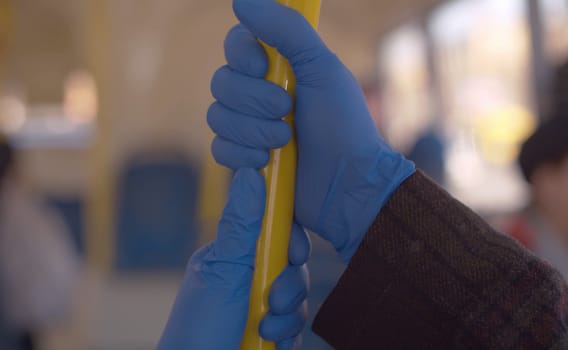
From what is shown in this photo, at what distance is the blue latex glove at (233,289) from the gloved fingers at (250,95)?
0.06 meters

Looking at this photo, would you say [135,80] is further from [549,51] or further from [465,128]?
[549,51]

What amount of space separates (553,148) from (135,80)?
4.33m

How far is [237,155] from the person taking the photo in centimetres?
71

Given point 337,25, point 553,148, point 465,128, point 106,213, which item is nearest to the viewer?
point 553,148

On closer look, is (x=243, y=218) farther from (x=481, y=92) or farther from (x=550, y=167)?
(x=481, y=92)

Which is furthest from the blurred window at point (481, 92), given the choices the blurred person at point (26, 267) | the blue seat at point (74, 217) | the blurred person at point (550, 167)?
the blue seat at point (74, 217)

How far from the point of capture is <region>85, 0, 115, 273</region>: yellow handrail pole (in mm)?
4965

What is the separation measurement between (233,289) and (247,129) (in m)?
0.16

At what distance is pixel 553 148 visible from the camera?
1.34 metres

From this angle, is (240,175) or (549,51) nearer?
(240,175)

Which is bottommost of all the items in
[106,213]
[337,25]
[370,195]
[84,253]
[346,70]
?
[84,253]

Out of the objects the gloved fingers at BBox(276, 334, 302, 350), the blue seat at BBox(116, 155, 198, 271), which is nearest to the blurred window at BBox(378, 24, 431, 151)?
the blue seat at BBox(116, 155, 198, 271)

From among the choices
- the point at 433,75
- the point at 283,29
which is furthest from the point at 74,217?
the point at 283,29

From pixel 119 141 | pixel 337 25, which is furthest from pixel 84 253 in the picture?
pixel 337 25
